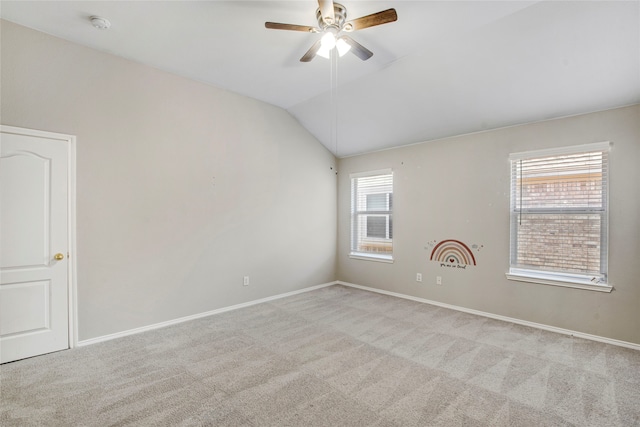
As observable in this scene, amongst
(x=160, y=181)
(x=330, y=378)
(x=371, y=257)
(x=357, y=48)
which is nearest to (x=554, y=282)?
(x=371, y=257)

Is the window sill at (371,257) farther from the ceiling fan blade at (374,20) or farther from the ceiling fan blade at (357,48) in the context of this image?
the ceiling fan blade at (374,20)

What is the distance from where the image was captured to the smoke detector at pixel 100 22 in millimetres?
2666

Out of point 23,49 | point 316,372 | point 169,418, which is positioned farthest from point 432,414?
point 23,49

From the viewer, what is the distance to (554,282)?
3488mm

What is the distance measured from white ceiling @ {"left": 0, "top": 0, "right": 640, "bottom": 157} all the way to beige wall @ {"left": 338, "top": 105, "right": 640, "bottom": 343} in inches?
9.5

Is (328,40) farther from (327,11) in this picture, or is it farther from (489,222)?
(489,222)

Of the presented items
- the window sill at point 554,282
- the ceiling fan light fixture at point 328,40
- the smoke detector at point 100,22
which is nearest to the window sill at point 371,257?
the window sill at point 554,282

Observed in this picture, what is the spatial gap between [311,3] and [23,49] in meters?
2.65

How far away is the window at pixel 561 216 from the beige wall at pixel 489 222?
0.10 m

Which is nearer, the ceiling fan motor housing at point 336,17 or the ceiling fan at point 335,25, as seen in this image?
the ceiling fan at point 335,25

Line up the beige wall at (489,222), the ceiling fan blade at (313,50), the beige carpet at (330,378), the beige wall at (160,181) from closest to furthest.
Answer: the beige carpet at (330,378) < the ceiling fan blade at (313,50) < the beige wall at (160,181) < the beige wall at (489,222)

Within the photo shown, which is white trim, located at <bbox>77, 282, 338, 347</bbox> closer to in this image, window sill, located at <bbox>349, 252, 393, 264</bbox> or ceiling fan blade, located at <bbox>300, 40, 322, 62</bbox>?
window sill, located at <bbox>349, 252, 393, 264</bbox>

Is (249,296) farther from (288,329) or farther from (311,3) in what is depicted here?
(311,3)

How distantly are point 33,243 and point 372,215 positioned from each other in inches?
175
